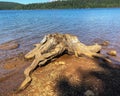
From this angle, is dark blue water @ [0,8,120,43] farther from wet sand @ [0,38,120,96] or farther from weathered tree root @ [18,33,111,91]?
wet sand @ [0,38,120,96]

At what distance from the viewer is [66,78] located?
8.37m

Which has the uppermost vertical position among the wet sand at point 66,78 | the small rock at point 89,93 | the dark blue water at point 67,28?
the small rock at point 89,93

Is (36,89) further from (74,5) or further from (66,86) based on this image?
(74,5)

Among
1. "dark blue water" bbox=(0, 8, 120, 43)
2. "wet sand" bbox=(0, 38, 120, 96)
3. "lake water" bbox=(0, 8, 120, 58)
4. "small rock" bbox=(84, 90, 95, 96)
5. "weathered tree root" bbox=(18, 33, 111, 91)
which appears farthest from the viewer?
"dark blue water" bbox=(0, 8, 120, 43)

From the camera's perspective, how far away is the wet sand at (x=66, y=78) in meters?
7.47

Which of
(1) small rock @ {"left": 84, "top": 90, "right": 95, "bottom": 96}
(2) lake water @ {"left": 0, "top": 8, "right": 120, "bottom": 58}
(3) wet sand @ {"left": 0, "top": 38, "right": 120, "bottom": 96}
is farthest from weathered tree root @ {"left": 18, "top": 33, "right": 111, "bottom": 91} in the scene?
Answer: (2) lake water @ {"left": 0, "top": 8, "right": 120, "bottom": 58}

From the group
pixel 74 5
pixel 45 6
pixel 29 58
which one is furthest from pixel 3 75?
pixel 45 6

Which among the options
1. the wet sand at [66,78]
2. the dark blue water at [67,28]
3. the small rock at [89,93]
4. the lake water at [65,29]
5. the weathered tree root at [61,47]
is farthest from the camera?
the dark blue water at [67,28]

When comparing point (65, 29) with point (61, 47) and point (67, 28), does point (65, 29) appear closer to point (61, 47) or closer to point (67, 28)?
point (67, 28)

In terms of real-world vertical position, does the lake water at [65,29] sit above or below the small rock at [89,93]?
below

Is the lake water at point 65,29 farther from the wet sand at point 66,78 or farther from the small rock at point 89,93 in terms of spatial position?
the small rock at point 89,93

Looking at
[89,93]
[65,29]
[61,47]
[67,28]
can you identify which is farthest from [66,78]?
[67,28]

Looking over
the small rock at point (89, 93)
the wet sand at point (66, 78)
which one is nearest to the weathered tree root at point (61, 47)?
the wet sand at point (66, 78)

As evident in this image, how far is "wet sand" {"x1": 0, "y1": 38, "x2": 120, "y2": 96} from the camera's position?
7.47m
